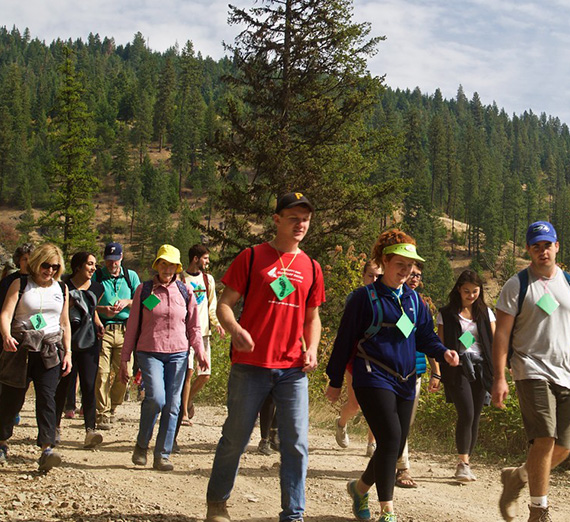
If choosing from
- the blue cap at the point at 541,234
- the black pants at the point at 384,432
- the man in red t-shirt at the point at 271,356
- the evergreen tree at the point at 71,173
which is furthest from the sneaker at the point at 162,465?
the evergreen tree at the point at 71,173

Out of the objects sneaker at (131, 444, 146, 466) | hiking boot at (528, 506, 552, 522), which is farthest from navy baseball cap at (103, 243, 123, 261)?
hiking boot at (528, 506, 552, 522)

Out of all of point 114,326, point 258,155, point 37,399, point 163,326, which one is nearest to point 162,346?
point 163,326

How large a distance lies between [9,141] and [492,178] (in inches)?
3187

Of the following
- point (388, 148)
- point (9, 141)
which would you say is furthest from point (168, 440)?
point (9, 141)

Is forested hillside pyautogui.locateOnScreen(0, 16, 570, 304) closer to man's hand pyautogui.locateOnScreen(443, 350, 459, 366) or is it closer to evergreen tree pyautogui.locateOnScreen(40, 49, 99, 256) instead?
evergreen tree pyautogui.locateOnScreen(40, 49, 99, 256)

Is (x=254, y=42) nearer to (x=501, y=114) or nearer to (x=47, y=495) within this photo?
(x=47, y=495)

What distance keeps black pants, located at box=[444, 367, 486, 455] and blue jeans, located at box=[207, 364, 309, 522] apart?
2314mm

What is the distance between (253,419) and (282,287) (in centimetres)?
83

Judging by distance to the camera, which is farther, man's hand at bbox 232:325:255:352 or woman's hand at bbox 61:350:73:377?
woman's hand at bbox 61:350:73:377

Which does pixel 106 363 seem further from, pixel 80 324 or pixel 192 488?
pixel 192 488

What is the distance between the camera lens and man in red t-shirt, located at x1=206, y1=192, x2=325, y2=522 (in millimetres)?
4121

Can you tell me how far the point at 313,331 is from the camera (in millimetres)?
4324

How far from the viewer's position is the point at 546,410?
4477mm

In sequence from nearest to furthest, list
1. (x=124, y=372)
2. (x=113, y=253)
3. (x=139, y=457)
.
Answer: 1. (x=139, y=457)
2. (x=124, y=372)
3. (x=113, y=253)
